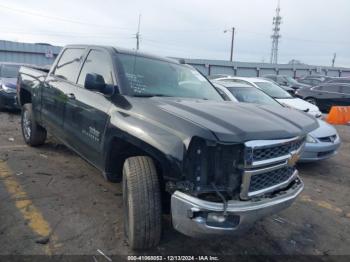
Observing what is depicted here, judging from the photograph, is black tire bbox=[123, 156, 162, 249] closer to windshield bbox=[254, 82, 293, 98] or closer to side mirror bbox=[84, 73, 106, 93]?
side mirror bbox=[84, 73, 106, 93]

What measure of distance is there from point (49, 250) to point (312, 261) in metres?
2.44

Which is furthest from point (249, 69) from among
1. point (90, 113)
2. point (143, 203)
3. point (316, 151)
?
point (143, 203)

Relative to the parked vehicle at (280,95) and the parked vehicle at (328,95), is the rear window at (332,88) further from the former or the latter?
the parked vehicle at (280,95)

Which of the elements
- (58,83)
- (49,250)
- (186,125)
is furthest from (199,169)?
(58,83)

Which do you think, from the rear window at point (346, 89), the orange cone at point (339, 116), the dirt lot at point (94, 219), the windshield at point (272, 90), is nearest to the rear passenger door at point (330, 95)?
the rear window at point (346, 89)

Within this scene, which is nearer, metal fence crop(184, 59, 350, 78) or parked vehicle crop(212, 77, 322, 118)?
parked vehicle crop(212, 77, 322, 118)

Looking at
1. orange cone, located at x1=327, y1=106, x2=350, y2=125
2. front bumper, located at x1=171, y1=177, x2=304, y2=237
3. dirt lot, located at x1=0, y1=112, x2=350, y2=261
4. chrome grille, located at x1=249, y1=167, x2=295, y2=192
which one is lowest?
dirt lot, located at x1=0, y1=112, x2=350, y2=261

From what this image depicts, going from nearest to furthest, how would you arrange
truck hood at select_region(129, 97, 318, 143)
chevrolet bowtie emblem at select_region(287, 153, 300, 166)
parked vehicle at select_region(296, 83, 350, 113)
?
truck hood at select_region(129, 97, 318, 143)
chevrolet bowtie emblem at select_region(287, 153, 300, 166)
parked vehicle at select_region(296, 83, 350, 113)

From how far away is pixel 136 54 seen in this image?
14.5 feet


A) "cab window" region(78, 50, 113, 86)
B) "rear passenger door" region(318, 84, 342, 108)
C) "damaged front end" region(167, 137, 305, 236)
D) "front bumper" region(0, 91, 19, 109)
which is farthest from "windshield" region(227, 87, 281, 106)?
"rear passenger door" region(318, 84, 342, 108)

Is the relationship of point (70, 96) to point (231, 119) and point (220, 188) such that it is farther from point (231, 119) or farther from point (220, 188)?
point (220, 188)

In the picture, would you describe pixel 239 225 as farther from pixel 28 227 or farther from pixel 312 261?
pixel 28 227

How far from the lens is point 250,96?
317 inches

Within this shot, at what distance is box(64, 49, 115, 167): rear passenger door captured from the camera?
149 inches
